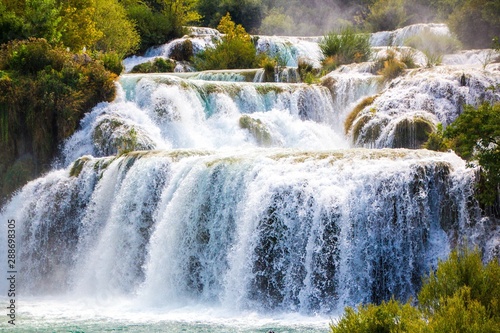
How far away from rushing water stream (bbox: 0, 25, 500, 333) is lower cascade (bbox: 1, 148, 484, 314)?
0.08 feet

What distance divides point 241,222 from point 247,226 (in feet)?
0.81

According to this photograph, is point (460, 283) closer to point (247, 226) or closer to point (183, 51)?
point (247, 226)

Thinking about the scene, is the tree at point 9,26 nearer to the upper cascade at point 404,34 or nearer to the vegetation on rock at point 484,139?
the vegetation on rock at point 484,139

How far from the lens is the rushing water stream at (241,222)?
1177 cm

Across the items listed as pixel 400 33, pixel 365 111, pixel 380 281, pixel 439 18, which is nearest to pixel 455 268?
pixel 380 281

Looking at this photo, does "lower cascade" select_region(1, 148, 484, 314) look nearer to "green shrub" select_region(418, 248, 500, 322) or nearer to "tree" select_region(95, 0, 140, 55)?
Answer: "green shrub" select_region(418, 248, 500, 322)

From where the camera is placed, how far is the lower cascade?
11.8 meters

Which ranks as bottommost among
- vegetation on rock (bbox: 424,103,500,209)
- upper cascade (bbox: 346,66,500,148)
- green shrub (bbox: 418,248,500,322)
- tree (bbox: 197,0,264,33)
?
green shrub (bbox: 418,248,500,322)

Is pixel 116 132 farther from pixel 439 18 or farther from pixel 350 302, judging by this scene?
pixel 439 18

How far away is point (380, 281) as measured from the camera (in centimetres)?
1174

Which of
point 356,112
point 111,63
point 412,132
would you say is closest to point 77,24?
point 111,63

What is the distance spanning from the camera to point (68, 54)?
20.7 meters

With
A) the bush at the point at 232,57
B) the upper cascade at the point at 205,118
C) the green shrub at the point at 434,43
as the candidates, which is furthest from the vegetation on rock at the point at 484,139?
the bush at the point at 232,57

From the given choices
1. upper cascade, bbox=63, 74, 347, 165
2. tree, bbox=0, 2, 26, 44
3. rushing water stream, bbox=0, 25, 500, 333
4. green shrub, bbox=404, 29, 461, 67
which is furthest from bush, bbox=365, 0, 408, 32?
Answer: tree, bbox=0, 2, 26, 44
